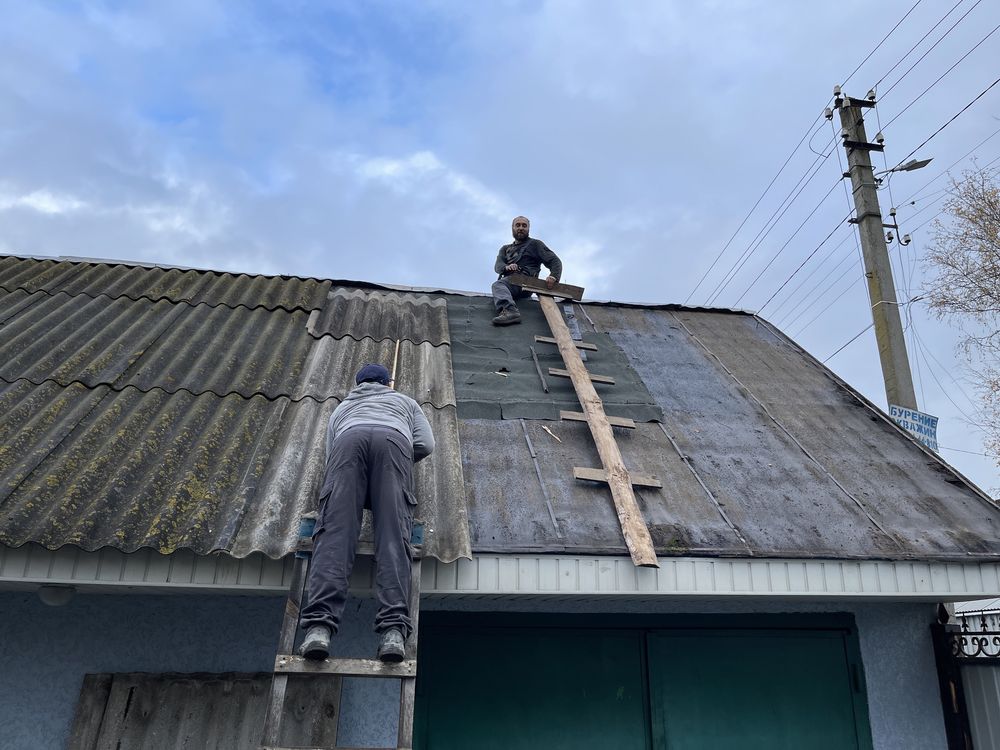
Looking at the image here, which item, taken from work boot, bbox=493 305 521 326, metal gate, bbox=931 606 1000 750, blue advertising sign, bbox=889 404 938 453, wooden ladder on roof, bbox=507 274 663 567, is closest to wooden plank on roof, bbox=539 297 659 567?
wooden ladder on roof, bbox=507 274 663 567

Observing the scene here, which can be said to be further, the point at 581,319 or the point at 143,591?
the point at 581,319

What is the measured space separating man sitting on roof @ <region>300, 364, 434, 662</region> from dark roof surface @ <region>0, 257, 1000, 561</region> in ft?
1.11

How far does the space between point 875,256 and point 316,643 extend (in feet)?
28.0

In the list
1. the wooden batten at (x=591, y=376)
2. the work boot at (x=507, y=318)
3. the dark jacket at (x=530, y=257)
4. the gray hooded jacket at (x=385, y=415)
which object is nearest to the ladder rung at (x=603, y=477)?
the gray hooded jacket at (x=385, y=415)

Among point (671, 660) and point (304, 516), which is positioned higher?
point (304, 516)

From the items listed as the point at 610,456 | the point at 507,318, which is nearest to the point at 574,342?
the point at 507,318

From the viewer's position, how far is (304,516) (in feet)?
11.2

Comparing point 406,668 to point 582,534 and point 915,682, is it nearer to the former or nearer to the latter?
point 582,534

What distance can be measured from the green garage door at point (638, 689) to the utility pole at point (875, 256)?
4530 mm

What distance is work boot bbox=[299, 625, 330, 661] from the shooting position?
2814 mm

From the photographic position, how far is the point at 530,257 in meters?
8.38

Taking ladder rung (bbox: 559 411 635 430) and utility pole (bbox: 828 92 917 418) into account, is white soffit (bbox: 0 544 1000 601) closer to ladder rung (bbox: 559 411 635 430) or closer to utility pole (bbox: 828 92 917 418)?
ladder rung (bbox: 559 411 635 430)

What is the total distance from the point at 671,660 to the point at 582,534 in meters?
1.32

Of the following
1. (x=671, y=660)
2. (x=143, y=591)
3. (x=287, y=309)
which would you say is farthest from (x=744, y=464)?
(x=287, y=309)
